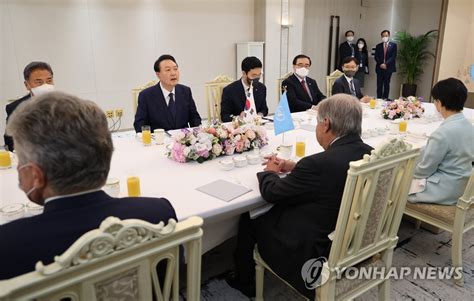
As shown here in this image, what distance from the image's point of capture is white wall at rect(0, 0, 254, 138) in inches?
188

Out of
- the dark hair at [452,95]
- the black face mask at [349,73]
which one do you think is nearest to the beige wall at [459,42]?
the black face mask at [349,73]

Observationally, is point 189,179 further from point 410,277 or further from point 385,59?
point 385,59

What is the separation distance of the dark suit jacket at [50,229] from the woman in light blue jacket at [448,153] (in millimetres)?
1890

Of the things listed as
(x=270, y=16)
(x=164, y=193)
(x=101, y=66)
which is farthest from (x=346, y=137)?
(x=270, y=16)

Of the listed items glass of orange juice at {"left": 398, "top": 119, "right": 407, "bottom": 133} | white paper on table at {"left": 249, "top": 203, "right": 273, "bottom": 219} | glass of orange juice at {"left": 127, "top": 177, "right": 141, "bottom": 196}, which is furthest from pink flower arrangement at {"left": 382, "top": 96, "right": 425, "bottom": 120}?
glass of orange juice at {"left": 127, "top": 177, "right": 141, "bottom": 196}

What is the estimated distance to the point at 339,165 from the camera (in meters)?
1.55

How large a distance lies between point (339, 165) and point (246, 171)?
68cm

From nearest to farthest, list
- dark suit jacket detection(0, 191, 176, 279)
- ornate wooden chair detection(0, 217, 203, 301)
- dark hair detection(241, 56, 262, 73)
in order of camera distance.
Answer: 1. ornate wooden chair detection(0, 217, 203, 301)
2. dark suit jacket detection(0, 191, 176, 279)
3. dark hair detection(241, 56, 262, 73)

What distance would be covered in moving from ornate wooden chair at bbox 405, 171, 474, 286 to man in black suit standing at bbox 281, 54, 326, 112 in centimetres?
210

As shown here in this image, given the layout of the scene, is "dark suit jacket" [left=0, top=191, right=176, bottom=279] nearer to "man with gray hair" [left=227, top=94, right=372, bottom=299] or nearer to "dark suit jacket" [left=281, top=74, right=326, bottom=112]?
"man with gray hair" [left=227, top=94, right=372, bottom=299]

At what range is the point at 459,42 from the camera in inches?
265

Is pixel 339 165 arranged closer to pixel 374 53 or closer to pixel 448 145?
pixel 448 145

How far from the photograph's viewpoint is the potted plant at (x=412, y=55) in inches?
303

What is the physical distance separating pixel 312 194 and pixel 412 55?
7322 mm
